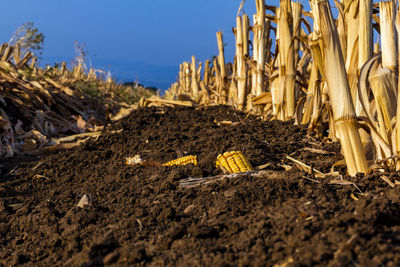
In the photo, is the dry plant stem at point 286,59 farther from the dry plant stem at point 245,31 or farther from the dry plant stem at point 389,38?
the dry plant stem at point 245,31

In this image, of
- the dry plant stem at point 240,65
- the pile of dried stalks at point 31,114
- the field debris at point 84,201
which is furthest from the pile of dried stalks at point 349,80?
the pile of dried stalks at point 31,114

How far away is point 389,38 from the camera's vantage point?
95.3 inches

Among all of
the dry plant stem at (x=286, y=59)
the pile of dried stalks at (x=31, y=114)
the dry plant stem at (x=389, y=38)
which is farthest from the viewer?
the pile of dried stalks at (x=31, y=114)

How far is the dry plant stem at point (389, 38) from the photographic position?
241cm

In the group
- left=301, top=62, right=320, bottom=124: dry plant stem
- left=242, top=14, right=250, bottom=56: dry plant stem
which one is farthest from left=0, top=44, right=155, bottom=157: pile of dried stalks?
left=301, top=62, right=320, bottom=124: dry plant stem

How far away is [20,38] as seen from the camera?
576 inches

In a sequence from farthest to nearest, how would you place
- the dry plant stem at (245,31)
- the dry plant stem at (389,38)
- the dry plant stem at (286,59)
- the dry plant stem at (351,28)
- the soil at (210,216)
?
1. the dry plant stem at (245,31)
2. the dry plant stem at (286,59)
3. the dry plant stem at (351,28)
4. the dry plant stem at (389,38)
5. the soil at (210,216)

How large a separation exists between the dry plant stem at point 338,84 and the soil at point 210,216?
20cm

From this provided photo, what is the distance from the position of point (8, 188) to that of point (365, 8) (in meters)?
2.66

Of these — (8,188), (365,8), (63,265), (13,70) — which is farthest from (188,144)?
(13,70)

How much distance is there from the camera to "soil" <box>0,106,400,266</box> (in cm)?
142

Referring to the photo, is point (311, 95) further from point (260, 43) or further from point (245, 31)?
point (245, 31)

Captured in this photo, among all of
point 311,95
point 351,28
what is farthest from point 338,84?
point 311,95

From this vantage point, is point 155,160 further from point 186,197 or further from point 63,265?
point 63,265
